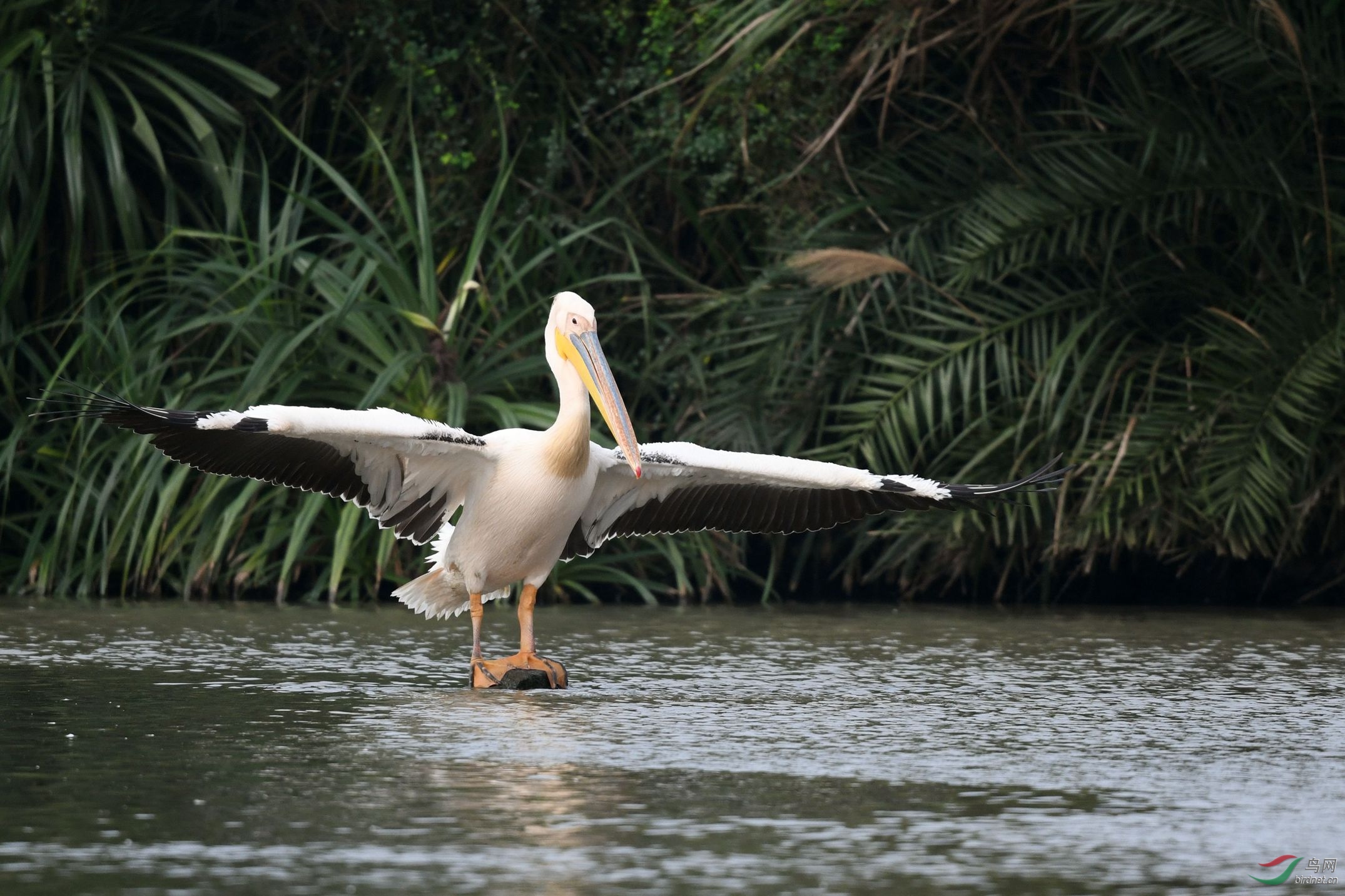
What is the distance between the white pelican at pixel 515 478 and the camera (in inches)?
259

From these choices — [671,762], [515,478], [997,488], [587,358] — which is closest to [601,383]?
[587,358]

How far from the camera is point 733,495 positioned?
25.2 ft

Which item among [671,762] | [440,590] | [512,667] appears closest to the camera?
[671,762]

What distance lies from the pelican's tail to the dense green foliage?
2.11m

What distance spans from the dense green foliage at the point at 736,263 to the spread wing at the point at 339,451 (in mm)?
2463

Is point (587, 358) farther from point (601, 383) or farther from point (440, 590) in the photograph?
point (440, 590)

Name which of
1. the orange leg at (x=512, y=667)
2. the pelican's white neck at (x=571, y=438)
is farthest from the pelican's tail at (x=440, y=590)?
the pelican's white neck at (x=571, y=438)

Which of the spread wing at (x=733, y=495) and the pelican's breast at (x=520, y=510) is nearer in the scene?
the pelican's breast at (x=520, y=510)

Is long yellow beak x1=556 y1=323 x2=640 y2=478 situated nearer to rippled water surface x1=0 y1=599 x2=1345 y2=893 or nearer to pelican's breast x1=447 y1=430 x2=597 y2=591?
pelican's breast x1=447 y1=430 x2=597 y2=591

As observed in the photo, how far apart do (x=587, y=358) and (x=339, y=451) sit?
949mm

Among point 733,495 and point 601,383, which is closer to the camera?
point 601,383

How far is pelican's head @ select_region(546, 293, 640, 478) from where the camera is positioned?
6793mm

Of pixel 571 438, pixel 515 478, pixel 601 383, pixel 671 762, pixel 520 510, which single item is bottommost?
pixel 671 762

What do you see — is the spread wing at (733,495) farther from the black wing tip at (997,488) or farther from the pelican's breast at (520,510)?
the pelican's breast at (520,510)
